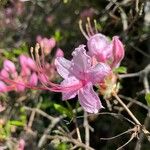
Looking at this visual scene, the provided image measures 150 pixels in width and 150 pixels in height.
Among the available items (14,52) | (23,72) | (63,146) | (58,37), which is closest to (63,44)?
(58,37)

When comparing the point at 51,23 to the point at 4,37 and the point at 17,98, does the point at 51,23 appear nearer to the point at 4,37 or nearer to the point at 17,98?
the point at 4,37

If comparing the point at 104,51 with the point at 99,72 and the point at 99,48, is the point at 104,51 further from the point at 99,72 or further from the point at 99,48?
the point at 99,72

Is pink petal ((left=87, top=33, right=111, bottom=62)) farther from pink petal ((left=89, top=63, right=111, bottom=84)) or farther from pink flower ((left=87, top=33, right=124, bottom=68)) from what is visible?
pink petal ((left=89, top=63, right=111, bottom=84))

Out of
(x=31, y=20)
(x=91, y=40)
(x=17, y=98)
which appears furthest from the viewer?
(x=31, y=20)

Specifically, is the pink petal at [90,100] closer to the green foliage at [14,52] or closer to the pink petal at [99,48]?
the pink petal at [99,48]

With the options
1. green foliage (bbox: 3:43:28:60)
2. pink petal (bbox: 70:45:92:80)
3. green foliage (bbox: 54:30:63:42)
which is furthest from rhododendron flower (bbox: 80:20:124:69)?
green foliage (bbox: 54:30:63:42)

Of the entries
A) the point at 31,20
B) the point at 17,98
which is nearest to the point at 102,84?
the point at 17,98
